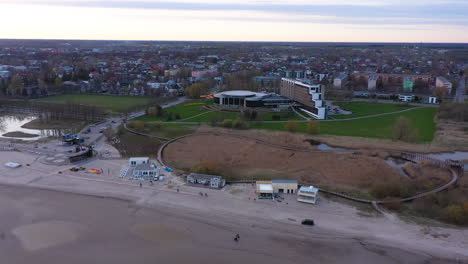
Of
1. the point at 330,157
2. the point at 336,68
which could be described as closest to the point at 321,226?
the point at 330,157

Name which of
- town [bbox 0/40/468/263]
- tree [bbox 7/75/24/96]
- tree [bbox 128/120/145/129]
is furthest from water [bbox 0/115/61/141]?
tree [bbox 7/75/24/96]

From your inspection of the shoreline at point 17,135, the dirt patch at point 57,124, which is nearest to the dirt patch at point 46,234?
the shoreline at point 17,135

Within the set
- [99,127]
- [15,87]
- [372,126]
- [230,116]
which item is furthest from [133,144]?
[15,87]

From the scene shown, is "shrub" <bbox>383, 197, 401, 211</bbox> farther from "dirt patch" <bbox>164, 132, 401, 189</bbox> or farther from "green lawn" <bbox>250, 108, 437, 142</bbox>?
"green lawn" <bbox>250, 108, 437, 142</bbox>

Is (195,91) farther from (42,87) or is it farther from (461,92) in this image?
(461,92)

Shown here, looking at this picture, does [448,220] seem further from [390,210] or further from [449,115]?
[449,115]

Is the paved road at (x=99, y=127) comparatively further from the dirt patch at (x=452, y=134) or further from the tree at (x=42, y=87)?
the dirt patch at (x=452, y=134)
